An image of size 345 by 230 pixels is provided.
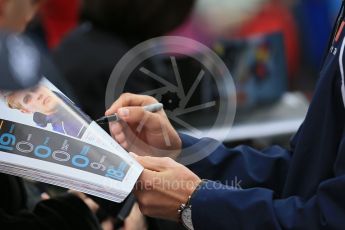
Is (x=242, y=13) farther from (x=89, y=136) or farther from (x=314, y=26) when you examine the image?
(x=89, y=136)

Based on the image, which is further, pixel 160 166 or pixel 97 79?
pixel 97 79

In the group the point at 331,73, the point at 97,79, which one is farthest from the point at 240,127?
the point at 331,73

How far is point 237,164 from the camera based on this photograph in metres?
1.20

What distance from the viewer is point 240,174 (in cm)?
119

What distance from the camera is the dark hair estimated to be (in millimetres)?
1880

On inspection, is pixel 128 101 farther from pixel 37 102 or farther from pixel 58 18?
pixel 58 18

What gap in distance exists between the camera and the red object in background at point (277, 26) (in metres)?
2.75

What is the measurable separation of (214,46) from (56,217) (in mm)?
1436

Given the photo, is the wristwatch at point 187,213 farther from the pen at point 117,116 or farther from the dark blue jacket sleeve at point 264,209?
the pen at point 117,116

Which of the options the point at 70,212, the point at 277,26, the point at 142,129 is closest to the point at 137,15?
the point at 142,129

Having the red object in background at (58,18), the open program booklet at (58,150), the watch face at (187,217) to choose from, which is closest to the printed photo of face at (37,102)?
the open program booklet at (58,150)

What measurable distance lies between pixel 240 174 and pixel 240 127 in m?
1.28

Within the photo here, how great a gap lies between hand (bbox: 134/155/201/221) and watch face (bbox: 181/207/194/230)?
0.04 feet

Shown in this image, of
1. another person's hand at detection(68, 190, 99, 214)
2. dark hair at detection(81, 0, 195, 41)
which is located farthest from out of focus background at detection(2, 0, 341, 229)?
another person's hand at detection(68, 190, 99, 214)
